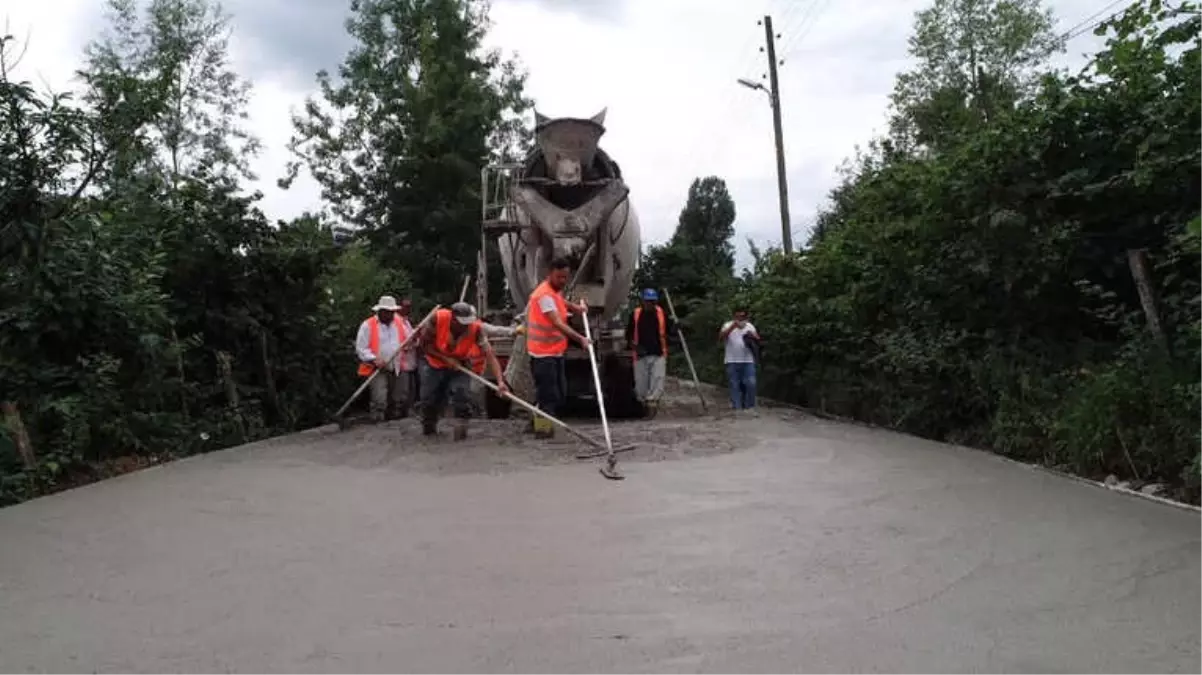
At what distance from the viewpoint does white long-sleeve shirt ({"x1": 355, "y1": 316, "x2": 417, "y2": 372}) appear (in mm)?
11984

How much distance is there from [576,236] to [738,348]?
9.30 ft

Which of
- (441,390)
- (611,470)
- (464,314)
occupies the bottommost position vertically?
(611,470)

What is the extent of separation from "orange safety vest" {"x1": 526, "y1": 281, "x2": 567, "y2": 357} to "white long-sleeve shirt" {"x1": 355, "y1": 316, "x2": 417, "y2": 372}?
2.44 meters

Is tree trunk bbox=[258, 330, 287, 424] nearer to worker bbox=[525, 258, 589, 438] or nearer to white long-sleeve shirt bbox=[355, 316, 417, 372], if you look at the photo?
white long-sleeve shirt bbox=[355, 316, 417, 372]

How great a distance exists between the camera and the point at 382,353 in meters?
12.2

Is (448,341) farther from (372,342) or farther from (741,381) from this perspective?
(741,381)

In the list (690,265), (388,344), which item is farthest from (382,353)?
(690,265)

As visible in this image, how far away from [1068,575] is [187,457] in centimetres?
718


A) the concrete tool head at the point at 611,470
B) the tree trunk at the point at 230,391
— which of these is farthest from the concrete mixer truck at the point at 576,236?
the concrete tool head at the point at 611,470

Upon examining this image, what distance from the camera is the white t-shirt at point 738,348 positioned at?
44.1 feet

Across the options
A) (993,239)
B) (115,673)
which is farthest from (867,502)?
(115,673)

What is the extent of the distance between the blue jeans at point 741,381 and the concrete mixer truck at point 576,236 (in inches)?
61.1

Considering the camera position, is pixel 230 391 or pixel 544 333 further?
pixel 230 391

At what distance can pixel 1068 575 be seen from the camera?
4.74 meters
